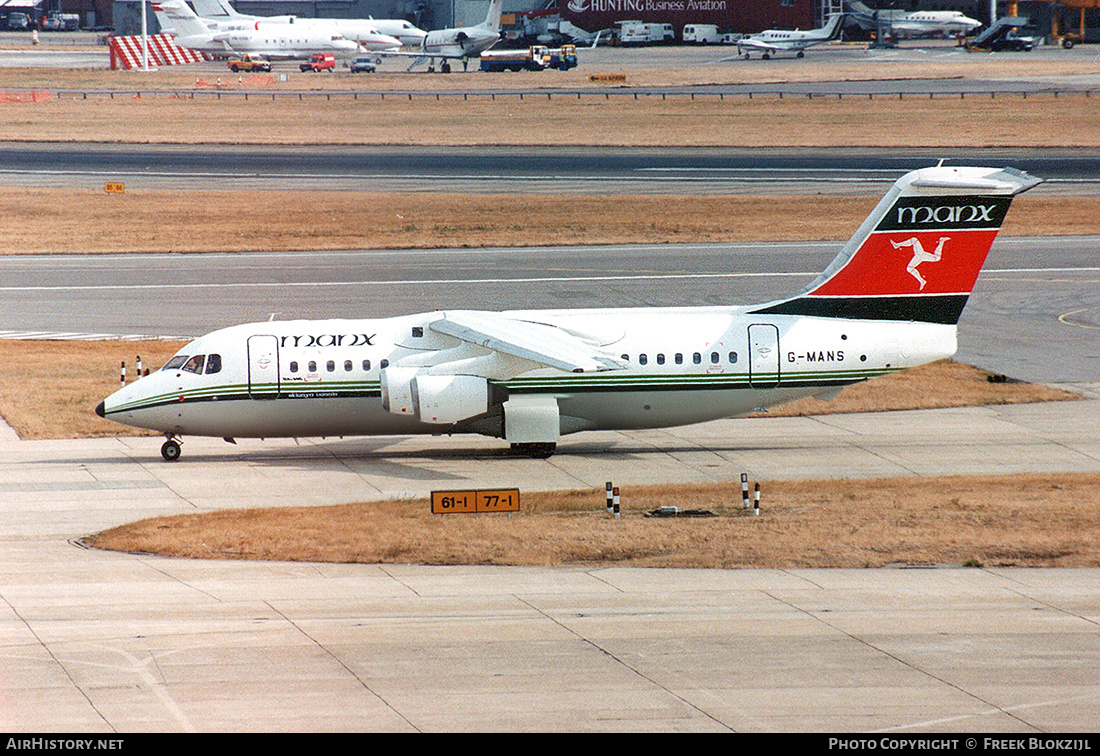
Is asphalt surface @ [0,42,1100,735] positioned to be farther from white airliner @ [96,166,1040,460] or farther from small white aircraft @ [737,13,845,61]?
small white aircraft @ [737,13,845,61]

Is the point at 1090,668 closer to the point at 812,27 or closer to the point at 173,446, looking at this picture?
the point at 173,446

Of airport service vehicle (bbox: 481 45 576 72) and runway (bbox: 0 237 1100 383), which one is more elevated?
airport service vehicle (bbox: 481 45 576 72)

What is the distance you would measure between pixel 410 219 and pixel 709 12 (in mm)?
119100

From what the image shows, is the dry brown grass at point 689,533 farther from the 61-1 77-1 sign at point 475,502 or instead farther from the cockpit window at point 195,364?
the cockpit window at point 195,364

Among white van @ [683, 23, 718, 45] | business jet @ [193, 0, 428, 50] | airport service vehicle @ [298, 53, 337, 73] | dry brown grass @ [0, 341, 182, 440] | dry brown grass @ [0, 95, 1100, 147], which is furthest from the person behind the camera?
white van @ [683, 23, 718, 45]

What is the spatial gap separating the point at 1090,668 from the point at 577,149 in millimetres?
78037

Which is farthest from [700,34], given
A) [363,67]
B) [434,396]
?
[434,396]

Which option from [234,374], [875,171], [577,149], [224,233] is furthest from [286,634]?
[577,149]

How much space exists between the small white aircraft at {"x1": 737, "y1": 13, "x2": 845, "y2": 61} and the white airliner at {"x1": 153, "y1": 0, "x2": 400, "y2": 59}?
4297 cm

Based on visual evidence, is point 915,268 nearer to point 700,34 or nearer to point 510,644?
point 510,644

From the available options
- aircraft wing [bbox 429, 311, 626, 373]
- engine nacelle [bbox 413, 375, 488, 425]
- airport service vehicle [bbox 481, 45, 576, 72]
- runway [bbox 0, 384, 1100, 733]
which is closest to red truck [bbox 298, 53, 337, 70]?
airport service vehicle [bbox 481, 45, 576, 72]

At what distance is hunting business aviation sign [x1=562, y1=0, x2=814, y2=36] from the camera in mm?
176750

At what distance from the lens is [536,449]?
1346 inches

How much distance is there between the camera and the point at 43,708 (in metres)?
17.1
